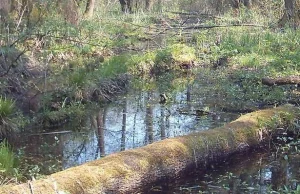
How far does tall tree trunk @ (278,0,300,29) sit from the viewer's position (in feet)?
55.1

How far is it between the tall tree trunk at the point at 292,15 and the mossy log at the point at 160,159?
32.5 feet

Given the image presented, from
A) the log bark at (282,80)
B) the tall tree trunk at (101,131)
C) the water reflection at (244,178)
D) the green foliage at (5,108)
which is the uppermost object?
the log bark at (282,80)

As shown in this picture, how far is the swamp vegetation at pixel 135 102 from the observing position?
5.76 metres

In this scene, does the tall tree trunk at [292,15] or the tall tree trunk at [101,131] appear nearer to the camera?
the tall tree trunk at [101,131]

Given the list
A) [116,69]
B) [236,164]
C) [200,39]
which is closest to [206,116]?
[236,164]

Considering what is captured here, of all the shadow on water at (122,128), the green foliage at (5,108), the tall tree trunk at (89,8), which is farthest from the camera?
the tall tree trunk at (89,8)

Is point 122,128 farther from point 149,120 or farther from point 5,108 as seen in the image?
point 5,108

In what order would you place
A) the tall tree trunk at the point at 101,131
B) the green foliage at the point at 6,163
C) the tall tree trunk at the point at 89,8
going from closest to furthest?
the green foliage at the point at 6,163
the tall tree trunk at the point at 101,131
the tall tree trunk at the point at 89,8

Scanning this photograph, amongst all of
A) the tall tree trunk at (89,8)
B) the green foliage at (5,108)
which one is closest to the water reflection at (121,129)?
the green foliage at (5,108)

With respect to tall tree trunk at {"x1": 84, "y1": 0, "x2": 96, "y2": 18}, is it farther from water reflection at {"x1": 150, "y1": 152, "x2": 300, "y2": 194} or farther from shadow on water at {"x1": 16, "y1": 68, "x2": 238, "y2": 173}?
water reflection at {"x1": 150, "y1": 152, "x2": 300, "y2": 194}

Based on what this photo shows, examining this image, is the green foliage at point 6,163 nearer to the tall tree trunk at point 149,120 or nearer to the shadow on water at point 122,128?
the shadow on water at point 122,128

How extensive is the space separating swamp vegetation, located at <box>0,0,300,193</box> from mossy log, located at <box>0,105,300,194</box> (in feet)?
0.04

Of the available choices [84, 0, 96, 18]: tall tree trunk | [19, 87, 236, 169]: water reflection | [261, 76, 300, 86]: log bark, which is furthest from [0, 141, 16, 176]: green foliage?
[84, 0, 96, 18]: tall tree trunk

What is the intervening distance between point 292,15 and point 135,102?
8947 mm
